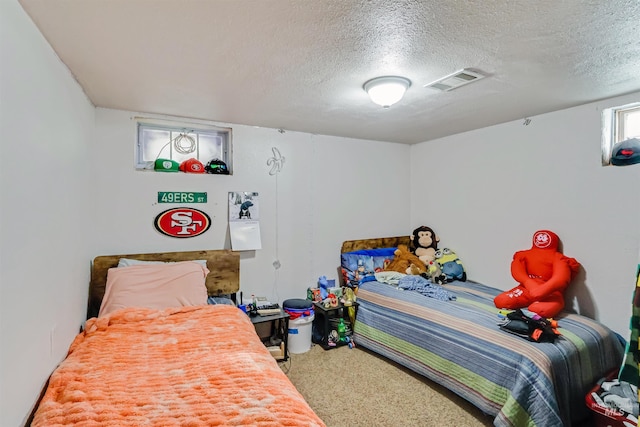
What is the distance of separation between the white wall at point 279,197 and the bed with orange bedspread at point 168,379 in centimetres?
93

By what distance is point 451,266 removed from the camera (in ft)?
12.0

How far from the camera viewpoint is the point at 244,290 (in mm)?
3297

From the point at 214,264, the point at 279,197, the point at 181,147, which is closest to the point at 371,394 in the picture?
the point at 214,264

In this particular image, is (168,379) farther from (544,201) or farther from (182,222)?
(544,201)

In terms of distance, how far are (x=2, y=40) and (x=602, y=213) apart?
367 centimetres

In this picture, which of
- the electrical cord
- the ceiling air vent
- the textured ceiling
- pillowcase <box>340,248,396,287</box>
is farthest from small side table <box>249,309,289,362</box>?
the ceiling air vent

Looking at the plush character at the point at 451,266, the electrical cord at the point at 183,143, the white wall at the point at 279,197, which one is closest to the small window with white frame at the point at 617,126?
the plush character at the point at 451,266

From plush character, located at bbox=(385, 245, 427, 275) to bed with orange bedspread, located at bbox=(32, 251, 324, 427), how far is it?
202 centimetres

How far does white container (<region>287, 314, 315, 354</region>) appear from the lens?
316 cm

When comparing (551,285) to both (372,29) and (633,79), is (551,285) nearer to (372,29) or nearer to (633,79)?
(633,79)

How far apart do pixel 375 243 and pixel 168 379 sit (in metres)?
2.91

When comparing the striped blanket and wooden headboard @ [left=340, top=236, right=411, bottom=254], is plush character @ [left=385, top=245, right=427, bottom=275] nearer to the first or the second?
wooden headboard @ [left=340, top=236, right=411, bottom=254]

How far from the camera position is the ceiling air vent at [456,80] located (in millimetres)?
1982

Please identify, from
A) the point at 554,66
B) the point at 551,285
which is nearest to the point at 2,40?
the point at 554,66
